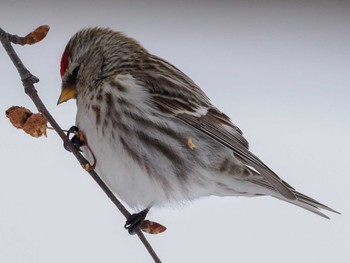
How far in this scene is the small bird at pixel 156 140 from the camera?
1.78 metres

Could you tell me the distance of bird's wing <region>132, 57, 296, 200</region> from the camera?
182 cm

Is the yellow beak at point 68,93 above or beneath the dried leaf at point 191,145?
above

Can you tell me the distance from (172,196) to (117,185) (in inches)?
5.1

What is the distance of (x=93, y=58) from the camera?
77.3 inches

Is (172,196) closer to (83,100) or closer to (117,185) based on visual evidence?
(117,185)

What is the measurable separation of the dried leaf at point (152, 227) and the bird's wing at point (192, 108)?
255 millimetres

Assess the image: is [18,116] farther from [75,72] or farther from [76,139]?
[75,72]

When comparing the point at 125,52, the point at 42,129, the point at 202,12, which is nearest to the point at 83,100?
the point at 125,52

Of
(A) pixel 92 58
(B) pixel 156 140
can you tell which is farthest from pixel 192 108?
(A) pixel 92 58

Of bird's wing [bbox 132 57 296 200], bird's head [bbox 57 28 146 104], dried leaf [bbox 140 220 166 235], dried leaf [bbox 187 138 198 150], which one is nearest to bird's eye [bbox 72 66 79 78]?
bird's head [bbox 57 28 146 104]

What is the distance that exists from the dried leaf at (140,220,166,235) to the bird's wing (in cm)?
25

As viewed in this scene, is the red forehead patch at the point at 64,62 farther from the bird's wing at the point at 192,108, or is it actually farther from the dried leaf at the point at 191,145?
the dried leaf at the point at 191,145

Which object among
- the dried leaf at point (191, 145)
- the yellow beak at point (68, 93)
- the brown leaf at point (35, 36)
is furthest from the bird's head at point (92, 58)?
the brown leaf at point (35, 36)

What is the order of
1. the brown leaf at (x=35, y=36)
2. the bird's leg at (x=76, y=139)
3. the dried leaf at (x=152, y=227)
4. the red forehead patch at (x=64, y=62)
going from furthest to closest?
the red forehead patch at (x=64, y=62) → the bird's leg at (x=76, y=139) → the dried leaf at (x=152, y=227) → the brown leaf at (x=35, y=36)
